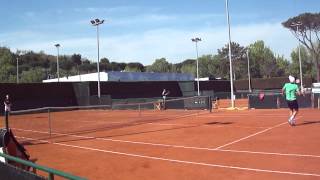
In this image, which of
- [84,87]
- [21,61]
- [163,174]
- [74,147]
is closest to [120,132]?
[74,147]

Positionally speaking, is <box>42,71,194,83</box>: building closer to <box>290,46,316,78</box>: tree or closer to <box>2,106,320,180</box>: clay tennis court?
<box>290,46,316,78</box>: tree

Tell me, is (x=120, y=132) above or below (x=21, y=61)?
below

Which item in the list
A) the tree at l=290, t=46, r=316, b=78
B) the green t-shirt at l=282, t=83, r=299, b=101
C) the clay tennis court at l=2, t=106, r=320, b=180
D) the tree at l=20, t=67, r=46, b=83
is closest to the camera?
the clay tennis court at l=2, t=106, r=320, b=180

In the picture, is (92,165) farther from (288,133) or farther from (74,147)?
(288,133)

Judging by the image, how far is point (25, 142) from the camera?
1752 cm

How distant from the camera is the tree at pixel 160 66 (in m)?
143

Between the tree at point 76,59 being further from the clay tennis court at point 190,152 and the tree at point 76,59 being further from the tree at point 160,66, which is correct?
the clay tennis court at point 190,152

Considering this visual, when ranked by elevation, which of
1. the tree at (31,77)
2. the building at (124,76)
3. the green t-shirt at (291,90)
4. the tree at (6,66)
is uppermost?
the tree at (6,66)

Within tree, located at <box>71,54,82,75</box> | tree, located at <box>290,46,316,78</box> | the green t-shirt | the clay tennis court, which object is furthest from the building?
tree, located at <box>71,54,82,75</box>

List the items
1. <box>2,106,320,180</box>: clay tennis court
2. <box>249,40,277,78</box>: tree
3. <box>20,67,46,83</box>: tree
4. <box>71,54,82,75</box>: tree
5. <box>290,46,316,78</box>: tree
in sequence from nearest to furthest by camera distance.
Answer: <box>2,106,320,180</box>: clay tennis court, <box>20,67,46,83</box>: tree, <box>290,46,316,78</box>: tree, <box>249,40,277,78</box>: tree, <box>71,54,82,75</box>: tree

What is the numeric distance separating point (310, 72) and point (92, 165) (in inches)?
3789

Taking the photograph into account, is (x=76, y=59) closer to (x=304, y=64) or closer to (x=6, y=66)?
(x=6, y=66)

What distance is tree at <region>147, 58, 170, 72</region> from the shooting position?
14327cm

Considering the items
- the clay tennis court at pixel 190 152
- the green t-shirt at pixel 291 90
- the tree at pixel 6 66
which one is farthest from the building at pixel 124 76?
the green t-shirt at pixel 291 90
